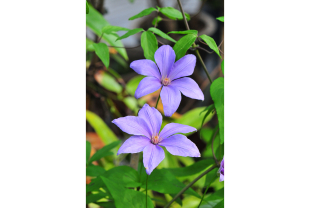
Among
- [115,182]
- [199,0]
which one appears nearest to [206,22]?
[199,0]

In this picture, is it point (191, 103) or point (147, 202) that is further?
point (191, 103)

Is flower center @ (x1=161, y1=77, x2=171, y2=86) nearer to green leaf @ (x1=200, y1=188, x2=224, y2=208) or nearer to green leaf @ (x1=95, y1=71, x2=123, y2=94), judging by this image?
green leaf @ (x1=200, y1=188, x2=224, y2=208)

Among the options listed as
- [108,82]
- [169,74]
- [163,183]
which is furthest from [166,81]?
[108,82]

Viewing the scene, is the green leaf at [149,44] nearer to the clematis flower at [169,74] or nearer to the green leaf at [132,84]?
the clematis flower at [169,74]

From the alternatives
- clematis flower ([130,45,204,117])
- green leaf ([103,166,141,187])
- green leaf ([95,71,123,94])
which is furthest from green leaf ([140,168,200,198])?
green leaf ([95,71,123,94])

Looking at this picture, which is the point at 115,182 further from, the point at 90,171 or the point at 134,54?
the point at 134,54

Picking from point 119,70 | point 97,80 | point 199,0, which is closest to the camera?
point 199,0

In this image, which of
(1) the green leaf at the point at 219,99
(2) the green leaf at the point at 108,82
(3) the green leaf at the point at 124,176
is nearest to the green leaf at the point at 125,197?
(3) the green leaf at the point at 124,176

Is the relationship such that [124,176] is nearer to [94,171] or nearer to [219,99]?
[94,171]
